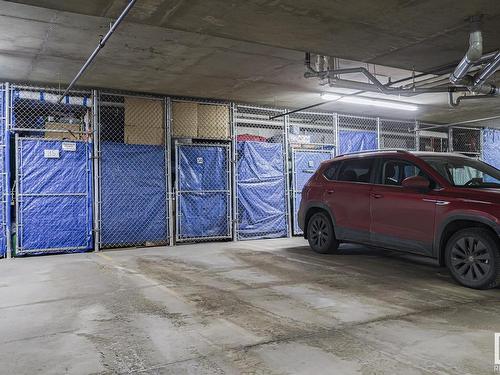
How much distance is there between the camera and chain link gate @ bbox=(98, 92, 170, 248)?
920cm

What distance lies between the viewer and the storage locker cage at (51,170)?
27.7ft

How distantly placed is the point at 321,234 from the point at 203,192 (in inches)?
133

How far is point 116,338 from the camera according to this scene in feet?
12.0

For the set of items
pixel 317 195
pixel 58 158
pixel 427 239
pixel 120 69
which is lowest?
pixel 427 239

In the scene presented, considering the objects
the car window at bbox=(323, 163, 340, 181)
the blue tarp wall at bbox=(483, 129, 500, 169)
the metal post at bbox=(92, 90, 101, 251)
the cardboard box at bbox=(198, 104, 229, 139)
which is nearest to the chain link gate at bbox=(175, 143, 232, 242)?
the cardboard box at bbox=(198, 104, 229, 139)

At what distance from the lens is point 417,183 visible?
5.88 metres

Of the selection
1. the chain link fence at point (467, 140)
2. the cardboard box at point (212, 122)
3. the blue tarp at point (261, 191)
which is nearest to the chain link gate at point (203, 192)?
the cardboard box at point (212, 122)

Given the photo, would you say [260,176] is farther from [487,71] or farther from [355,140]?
[487,71]

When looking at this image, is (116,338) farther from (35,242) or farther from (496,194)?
(35,242)

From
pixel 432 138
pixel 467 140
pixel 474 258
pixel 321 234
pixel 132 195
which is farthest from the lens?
pixel 467 140

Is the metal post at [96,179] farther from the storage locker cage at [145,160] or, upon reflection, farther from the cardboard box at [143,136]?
the cardboard box at [143,136]

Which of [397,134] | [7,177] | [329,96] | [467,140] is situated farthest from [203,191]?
[467,140]

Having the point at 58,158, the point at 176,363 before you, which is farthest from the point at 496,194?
the point at 58,158

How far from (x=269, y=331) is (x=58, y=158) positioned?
675 centimetres
